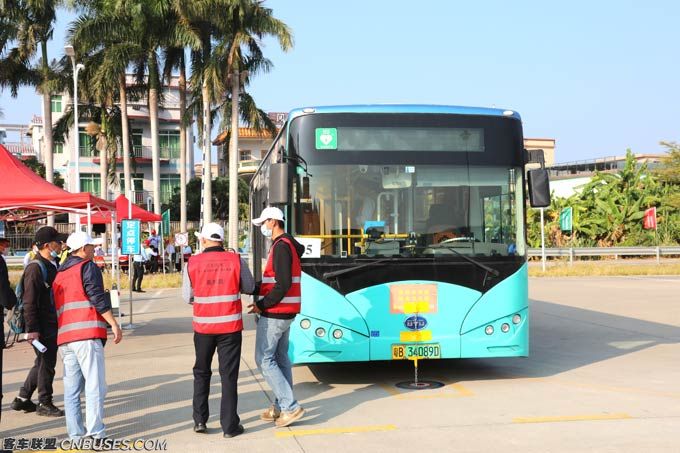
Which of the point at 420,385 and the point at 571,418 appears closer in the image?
the point at 571,418

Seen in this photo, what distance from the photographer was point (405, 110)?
8.99 meters

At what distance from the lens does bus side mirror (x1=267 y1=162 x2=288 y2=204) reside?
827cm

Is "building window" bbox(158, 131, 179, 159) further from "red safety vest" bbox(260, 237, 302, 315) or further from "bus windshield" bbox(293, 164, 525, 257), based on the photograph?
"red safety vest" bbox(260, 237, 302, 315)

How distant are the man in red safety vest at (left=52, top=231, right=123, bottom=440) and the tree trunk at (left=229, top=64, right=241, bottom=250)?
28.8 m

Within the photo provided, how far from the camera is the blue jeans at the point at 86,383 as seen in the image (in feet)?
20.1

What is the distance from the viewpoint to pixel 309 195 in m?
8.62

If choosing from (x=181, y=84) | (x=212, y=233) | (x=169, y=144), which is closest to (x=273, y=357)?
(x=212, y=233)

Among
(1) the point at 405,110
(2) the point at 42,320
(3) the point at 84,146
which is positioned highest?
(3) the point at 84,146

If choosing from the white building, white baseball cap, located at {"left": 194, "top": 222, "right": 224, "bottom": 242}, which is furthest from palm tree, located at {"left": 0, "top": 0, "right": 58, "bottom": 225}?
white baseball cap, located at {"left": 194, "top": 222, "right": 224, "bottom": 242}

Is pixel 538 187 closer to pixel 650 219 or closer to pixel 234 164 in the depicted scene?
pixel 234 164

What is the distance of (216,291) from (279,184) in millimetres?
2083

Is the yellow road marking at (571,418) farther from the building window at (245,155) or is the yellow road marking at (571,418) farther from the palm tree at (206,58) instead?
the building window at (245,155)

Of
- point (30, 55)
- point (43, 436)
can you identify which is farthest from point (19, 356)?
point (30, 55)

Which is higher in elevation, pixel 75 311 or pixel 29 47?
pixel 29 47
